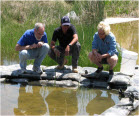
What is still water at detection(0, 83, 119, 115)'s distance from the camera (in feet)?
14.3

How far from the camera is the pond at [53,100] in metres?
4.37

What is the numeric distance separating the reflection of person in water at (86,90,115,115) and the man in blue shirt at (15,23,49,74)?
1381 millimetres

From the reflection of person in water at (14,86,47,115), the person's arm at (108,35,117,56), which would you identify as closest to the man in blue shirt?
the reflection of person in water at (14,86,47,115)

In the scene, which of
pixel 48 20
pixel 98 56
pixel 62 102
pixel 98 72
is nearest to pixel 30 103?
pixel 62 102

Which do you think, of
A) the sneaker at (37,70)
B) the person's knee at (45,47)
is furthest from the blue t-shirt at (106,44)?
the sneaker at (37,70)

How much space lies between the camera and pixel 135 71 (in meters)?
6.06

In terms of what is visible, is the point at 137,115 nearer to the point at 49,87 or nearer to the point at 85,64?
the point at 49,87

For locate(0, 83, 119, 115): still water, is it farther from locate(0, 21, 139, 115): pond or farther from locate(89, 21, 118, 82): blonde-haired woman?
locate(89, 21, 118, 82): blonde-haired woman

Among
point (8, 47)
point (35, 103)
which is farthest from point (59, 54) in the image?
point (8, 47)

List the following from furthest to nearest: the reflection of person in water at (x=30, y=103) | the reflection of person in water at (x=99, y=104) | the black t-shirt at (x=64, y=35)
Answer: the black t-shirt at (x=64, y=35) < the reflection of person in water at (x=99, y=104) < the reflection of person in water at (x=30, y=103)

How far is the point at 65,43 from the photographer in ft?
19.4

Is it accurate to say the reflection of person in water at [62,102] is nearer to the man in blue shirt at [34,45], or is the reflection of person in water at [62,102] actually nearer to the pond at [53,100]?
the pond at [53,100]

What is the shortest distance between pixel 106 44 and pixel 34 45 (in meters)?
1.34

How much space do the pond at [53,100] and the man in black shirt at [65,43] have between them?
2.38 feet
